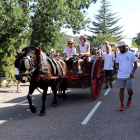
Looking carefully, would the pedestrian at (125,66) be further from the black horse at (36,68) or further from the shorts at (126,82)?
the black horse at (36,68)

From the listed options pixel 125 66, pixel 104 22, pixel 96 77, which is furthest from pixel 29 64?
pixel 104 22

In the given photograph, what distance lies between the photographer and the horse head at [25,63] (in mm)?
5023

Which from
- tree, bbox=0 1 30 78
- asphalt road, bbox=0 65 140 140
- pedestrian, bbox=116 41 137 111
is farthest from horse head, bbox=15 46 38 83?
tree, bbox=0 1 30 78

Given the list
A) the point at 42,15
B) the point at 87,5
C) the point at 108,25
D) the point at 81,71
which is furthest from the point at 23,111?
the point at 108,25

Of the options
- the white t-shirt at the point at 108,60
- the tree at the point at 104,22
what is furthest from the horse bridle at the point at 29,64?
the tree at the point at 104,22

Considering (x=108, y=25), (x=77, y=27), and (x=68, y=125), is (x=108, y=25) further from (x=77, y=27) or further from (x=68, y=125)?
(x=68, y=125)

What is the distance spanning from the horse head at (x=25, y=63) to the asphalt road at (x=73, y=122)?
1140mm

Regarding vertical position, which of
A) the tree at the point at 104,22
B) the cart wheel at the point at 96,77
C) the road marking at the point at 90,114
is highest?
the tree at the point at 104,22

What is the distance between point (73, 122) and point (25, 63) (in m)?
1.83

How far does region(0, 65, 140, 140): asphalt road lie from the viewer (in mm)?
4238

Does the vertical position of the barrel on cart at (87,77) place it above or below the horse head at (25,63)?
below

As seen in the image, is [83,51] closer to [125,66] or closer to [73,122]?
[125,66]

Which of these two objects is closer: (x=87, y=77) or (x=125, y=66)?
(x=125, y=66)

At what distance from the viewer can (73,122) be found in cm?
509
